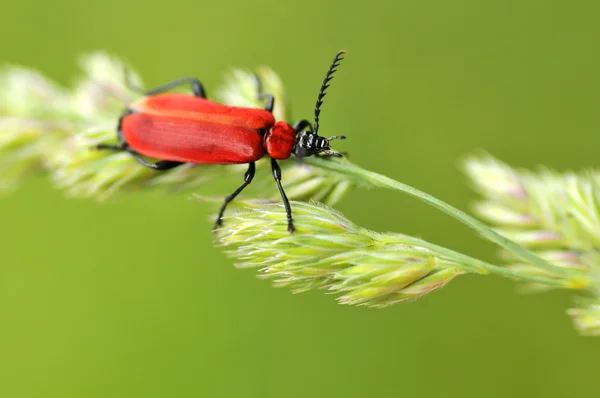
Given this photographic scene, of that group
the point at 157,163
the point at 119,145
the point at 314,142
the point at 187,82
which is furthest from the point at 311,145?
the point at 187,82

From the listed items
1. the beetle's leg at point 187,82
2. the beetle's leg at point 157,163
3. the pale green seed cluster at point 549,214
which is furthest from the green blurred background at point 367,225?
the pale green seed cluster at point 549,214

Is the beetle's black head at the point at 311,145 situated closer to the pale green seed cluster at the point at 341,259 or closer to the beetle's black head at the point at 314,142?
the beetle's black head at the point at 314,142

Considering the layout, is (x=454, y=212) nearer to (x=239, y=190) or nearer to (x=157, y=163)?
(x=239, y=190)

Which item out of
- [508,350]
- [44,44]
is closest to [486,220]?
[508,350]

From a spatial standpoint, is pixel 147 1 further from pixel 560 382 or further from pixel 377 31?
pixel 560 382

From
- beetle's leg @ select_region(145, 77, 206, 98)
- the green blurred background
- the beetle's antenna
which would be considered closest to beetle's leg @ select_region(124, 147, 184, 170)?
beetle's leg @ select_region(145, 77, 206, 98)

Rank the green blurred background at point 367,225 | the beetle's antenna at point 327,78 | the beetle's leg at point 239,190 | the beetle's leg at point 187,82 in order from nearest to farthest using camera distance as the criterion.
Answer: the beetle's leg at point 239,190
the beetle's antenna at point 327,78
the beetle's leg at point 187,82
the green blurred background at point 367,225
